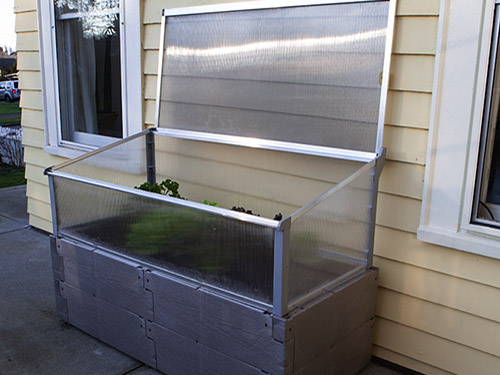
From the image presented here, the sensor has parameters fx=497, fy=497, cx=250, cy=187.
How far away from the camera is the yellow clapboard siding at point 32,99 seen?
451 centimetres

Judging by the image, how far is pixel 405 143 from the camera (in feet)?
7.80

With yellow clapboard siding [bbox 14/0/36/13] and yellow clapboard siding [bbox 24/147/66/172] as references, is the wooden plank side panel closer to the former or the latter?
yellow clapboard siding [bbox 24/147/66/172]

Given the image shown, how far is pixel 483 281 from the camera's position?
2.25 metres

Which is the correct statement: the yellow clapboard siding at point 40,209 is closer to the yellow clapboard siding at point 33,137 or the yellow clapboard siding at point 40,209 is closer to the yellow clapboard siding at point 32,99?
the yellow clapboard siding at point 33,137

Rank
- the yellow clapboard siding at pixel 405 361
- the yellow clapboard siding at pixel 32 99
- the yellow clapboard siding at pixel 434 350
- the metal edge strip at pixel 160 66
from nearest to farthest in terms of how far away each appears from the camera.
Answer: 1. the yellow clapboard siding at pixel 434 350
2. the yellow clapboard siding at pixel 405 361
3. the metal edge strip at pixel 160 66
4. the yellow clapboard siding at pixel 32 99

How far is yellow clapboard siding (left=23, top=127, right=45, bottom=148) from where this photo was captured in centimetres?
457

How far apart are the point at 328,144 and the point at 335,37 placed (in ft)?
1.73

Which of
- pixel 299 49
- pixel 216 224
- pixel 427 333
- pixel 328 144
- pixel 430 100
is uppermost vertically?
pixel 299 49

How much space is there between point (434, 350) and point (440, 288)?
13.1 inches

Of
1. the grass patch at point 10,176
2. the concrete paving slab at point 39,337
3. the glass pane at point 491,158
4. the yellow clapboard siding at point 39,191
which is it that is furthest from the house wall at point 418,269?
the grass patch at point 10,176

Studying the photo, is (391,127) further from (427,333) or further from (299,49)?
(427,333)

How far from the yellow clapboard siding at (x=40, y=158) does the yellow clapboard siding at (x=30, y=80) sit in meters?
0.57

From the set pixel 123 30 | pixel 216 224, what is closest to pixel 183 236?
pixel 216 224

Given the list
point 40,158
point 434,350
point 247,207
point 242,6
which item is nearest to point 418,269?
point 434,350
